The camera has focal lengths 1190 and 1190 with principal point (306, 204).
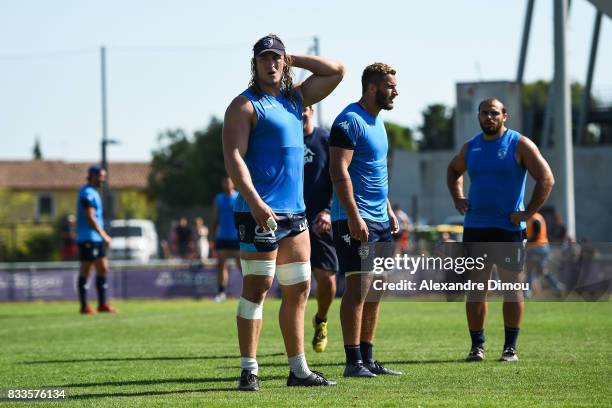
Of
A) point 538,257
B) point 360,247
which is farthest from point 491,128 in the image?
point 538,257

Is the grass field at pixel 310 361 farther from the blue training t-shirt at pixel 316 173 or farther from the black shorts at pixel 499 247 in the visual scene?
the blue training t-shirt at pixel 316 173

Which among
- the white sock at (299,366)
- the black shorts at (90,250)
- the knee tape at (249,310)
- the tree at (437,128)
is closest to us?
the knee tape at (249,310)

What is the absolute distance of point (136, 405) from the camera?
6.91 m

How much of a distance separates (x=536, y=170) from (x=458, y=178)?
894 mm

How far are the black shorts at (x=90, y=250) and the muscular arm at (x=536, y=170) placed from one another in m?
9.86

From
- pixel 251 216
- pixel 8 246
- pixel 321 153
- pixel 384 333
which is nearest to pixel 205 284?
pixel 8 246

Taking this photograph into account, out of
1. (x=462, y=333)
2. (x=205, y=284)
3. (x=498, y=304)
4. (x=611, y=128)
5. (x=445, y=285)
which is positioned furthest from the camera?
(x=611, y=128)

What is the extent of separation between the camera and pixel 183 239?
34.3 metres

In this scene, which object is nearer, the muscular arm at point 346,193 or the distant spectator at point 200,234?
the muscular arm at point 346,193

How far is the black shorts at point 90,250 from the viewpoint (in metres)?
18.0

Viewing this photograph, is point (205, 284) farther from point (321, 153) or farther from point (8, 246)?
point (321, 153)

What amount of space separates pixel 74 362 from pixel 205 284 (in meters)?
16.0

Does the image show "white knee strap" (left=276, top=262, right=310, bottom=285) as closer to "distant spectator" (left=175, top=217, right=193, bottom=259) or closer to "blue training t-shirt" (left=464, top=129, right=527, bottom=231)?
"blue training t-shirt" (left=464, top=129, right=527, bottom=231)

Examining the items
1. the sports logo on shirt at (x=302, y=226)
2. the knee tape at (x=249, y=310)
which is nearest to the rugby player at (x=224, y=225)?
the sports logo on shirt at (x=302, y=226)
